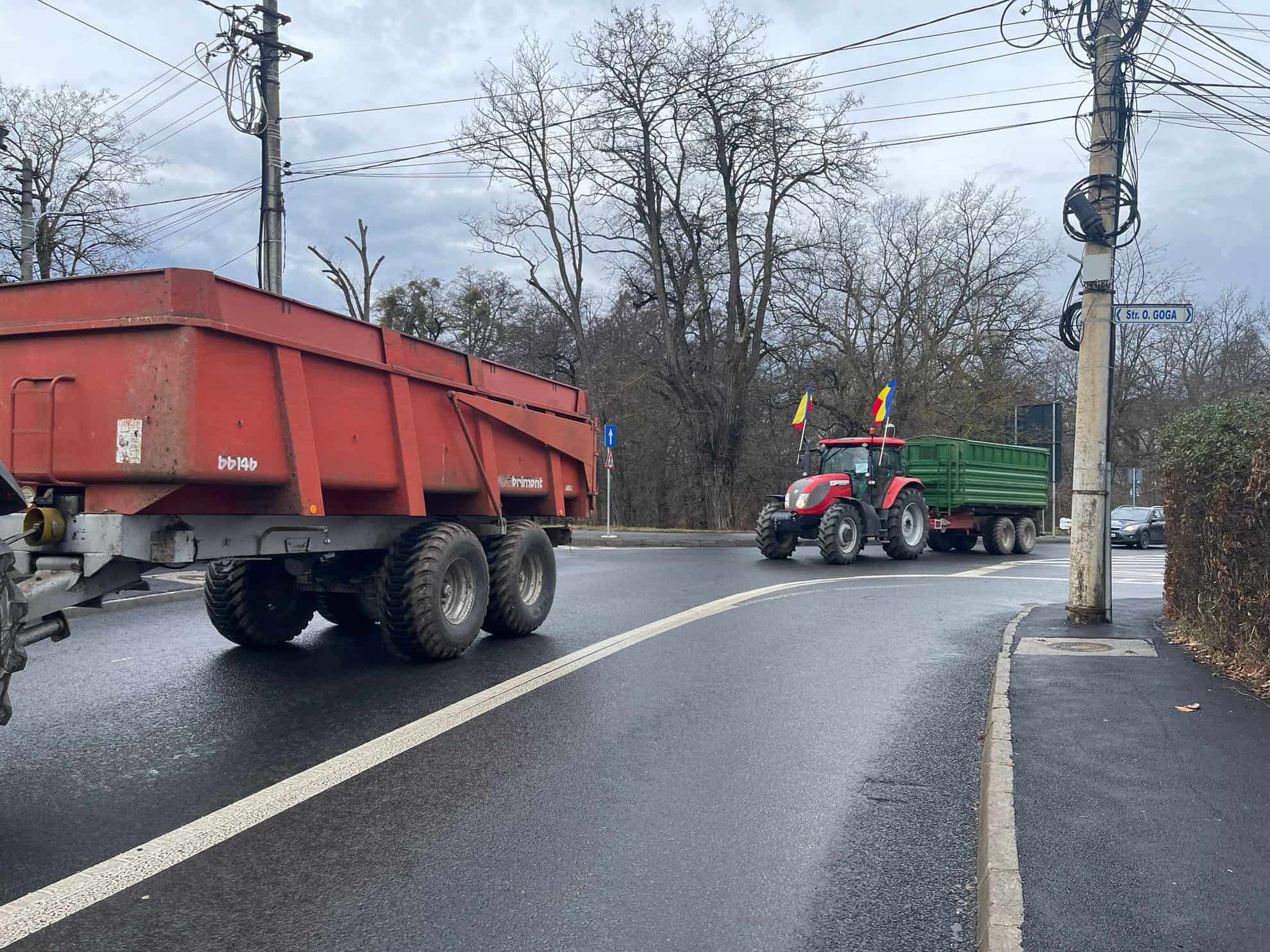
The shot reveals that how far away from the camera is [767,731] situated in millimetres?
6137

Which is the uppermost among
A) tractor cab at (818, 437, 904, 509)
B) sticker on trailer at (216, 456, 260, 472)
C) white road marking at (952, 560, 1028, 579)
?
tractor cab at (818, 437, 904, 509)

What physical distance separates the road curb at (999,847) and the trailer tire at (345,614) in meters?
5.59

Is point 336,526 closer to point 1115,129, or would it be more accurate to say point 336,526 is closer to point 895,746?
point 895,746

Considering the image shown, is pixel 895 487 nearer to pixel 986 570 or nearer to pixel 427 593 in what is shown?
pixel 986 570

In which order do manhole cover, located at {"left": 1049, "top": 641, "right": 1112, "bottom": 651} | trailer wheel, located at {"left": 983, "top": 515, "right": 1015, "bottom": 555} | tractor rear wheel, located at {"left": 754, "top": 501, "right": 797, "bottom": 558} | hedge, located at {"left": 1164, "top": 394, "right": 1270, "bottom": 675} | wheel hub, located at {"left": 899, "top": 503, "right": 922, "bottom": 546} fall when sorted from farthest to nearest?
trailer wheel, located at {"left": 983, "top": 515, "right": 1015, "bottom": 555} < wheel hub, located at {"left": 899, "top": 503, "right": 922, "bottom": 546} < tractor rear wheel, located at {"left": 754, "top": 501, "right": 797, "bottom": 558} < manhole cover, located at {"left": 1049, "top": 641, "right": 1112, "bottom": 651} < hedge, located at {"left": 1164, "top": 394, "right": 1270, "bottom": 675}

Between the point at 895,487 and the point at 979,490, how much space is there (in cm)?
314

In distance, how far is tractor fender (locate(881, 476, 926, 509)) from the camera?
20234 millimetres

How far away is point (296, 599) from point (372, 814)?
467 cm

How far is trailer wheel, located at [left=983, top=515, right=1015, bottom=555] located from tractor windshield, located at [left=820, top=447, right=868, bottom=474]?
5144mm

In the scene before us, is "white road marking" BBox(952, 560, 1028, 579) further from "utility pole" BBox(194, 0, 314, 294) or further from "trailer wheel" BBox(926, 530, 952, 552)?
"utility pole" BBox(194, 0, 314, 294)

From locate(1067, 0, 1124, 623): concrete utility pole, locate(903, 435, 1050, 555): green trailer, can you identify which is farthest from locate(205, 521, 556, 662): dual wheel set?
locate(903, 435, 1050, 555): green trailer

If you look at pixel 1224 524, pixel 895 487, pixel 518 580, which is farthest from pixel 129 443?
pixel 895 487

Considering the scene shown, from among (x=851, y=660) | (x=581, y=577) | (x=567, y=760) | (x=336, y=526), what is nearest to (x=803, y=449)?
(x=581, y=577)

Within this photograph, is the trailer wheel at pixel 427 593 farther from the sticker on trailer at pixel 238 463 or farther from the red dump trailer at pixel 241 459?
the sticker on trailer at pixel 238 463
